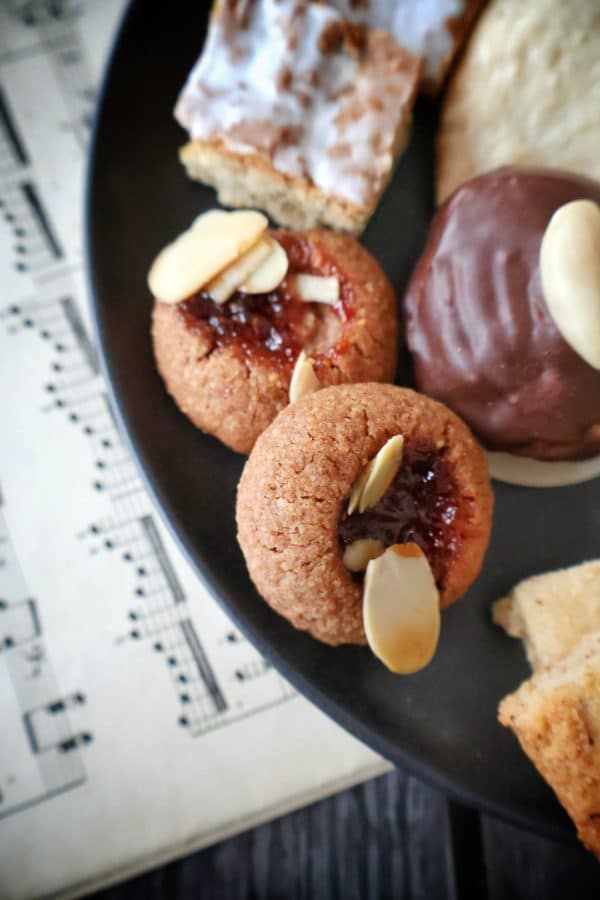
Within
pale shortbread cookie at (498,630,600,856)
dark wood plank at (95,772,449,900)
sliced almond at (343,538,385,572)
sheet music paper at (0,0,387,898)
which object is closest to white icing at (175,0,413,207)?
sheet music paper at (0,0,387,898)

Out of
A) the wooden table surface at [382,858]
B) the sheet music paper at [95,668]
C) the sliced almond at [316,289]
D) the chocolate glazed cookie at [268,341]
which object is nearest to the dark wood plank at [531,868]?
the wooden table surface at [382,858]

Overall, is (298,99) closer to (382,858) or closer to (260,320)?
(260,320)

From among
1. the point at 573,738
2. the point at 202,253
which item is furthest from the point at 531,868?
the point at 202,253

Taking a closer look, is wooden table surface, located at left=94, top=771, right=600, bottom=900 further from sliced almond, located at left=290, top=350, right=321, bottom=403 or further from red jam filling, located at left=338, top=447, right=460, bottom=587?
sliced almond, located at left=290, top=350, right=321, bottom=403

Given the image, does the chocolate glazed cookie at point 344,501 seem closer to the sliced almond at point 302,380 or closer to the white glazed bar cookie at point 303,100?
the sliced almond at point 302,380

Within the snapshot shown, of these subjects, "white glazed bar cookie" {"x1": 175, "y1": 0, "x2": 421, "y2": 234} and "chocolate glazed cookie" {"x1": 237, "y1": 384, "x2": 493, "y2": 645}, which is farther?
"white glazed bar cookie" {"x1": 175, "y1": 0, "x2": 421, "y2": 234}

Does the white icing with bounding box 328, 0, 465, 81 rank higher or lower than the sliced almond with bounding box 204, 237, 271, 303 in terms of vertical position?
higher
